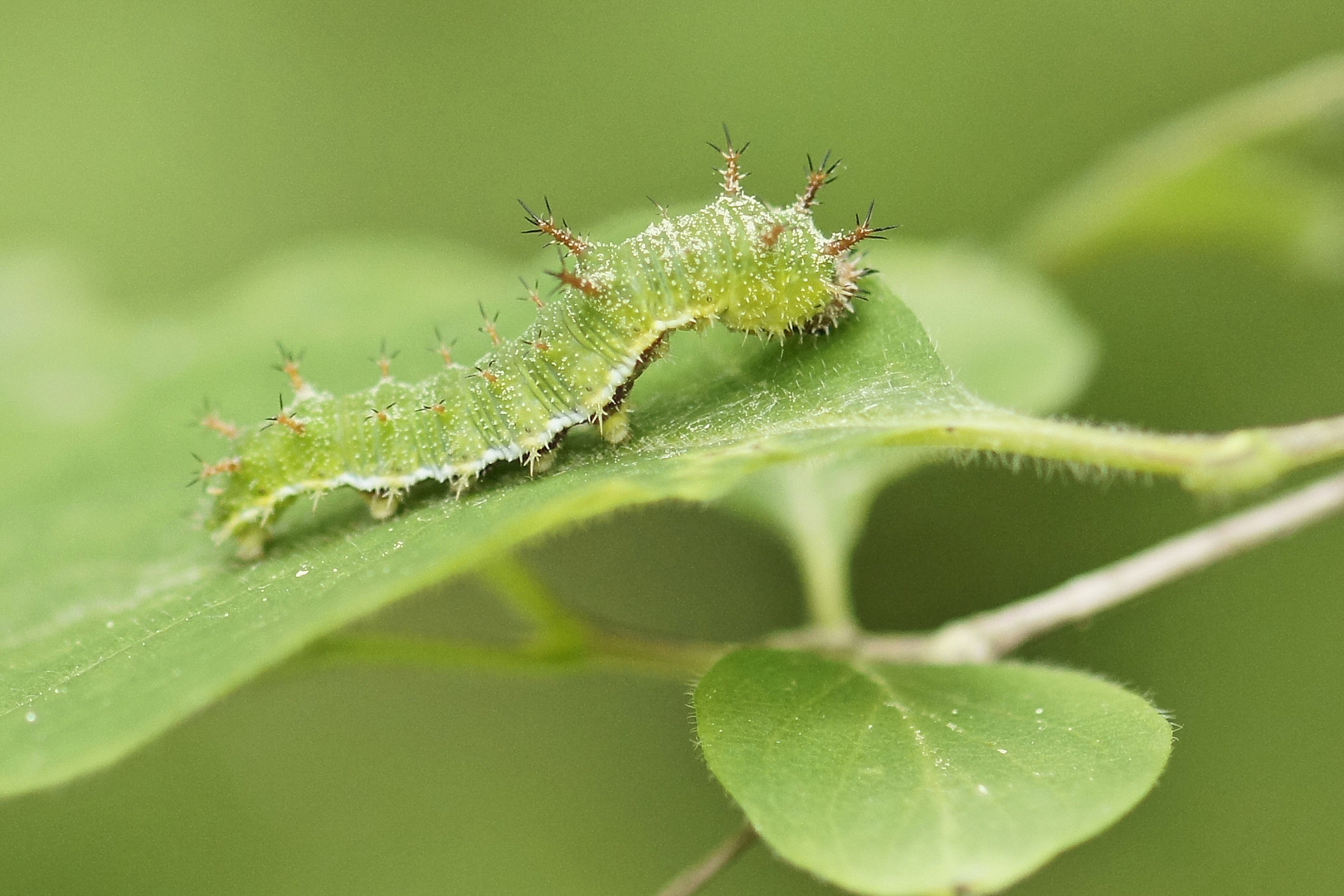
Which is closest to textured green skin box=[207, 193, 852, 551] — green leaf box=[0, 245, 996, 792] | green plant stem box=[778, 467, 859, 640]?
green leaf box=[0, 245, 996, 792]

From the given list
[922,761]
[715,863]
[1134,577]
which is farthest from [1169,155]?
[715,863]

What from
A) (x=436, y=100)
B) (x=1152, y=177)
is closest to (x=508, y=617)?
(x=436, y=100)

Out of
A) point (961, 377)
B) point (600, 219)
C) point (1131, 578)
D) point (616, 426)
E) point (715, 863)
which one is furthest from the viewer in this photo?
point (600, 219)

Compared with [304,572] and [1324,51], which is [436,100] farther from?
[304,572]

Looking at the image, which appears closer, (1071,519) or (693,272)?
(693,272)

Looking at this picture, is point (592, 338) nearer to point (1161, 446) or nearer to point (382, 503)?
point (382, 503)

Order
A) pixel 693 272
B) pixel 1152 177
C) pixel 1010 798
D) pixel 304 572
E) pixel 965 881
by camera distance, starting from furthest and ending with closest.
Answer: pixel 1152 177 < pixel 693 272 < pixel 304 572 < pixel 1010 798 < pixel 965 881

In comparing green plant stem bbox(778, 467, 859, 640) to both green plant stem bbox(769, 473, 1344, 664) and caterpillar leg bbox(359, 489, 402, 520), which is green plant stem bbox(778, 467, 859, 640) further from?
caterpillar leg bbox(359, 489, 402, 520)
